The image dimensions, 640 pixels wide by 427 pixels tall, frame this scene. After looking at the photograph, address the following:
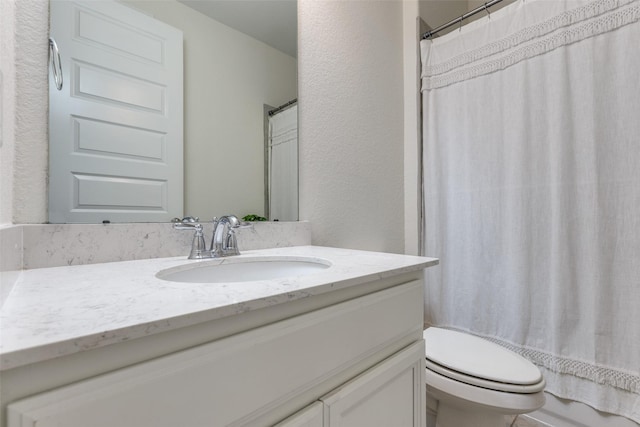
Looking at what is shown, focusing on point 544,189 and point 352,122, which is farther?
point 352,122

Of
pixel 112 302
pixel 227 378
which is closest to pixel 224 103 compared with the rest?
pixel 112 302

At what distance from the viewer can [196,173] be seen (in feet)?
3.18

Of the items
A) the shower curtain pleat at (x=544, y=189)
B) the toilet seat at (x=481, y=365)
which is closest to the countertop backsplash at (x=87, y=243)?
the toilet seat at (x=481, y=365)

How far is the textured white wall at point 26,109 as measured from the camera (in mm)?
678

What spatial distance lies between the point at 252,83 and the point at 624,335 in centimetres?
162

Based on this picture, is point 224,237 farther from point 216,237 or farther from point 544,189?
point 544,189

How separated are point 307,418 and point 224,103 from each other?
95 centimetres

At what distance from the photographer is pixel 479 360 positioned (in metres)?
1.00

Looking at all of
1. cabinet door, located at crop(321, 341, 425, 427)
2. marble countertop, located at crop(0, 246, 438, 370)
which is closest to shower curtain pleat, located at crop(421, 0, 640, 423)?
cabinet door, located at crop(321, 341, 425, 427)

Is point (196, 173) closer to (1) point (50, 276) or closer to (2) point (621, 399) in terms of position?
(1) point (50, 276)

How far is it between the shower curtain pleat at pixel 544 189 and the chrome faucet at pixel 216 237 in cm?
109

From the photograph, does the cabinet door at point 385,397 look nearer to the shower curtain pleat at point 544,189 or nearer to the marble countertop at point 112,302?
the marble countertop at point 112,302

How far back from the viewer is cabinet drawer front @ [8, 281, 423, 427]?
32 centimetres

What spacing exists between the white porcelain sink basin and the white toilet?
1.77 ft
